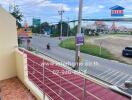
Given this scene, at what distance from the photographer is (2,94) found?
340cm

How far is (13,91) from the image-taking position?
352 centimetres

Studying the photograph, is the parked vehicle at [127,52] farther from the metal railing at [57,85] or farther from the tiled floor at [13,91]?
the tiled floor at [13,91]

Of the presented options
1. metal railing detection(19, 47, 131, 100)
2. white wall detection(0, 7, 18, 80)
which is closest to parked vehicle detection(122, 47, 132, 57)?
metal railing detection(19, 47, 131, 100)

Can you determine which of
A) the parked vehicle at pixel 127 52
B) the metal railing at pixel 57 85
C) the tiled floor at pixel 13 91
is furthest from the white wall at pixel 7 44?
the parked vehicle at pixel 127 52

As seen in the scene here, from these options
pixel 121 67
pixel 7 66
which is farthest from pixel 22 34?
pixel 7 66

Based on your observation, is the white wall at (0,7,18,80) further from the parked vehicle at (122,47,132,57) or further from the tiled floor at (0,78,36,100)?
the parked vehicle at (122,47,132,57)

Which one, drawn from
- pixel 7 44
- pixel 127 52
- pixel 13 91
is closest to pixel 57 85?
pixel 13 91

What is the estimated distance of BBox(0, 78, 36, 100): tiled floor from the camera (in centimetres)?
327

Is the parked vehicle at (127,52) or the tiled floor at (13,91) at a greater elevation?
the tiled floor at (13,91)

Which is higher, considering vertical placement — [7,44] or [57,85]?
[7,44]

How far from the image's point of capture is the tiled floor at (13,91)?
327 centimetres

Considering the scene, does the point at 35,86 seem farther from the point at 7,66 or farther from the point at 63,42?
the point at 63,42

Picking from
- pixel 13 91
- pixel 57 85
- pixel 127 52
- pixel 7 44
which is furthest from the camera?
pixel 127 52

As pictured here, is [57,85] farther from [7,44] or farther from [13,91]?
[7,44]
